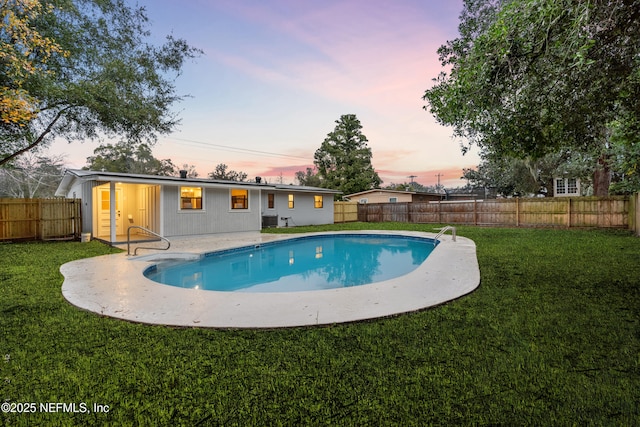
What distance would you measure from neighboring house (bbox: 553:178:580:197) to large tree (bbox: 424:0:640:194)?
2240 cm

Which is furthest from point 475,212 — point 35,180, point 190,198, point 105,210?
point 35,180

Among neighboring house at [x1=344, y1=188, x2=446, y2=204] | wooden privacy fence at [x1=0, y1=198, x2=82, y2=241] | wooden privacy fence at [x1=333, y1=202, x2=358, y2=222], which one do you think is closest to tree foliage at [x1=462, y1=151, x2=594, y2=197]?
neighboring house at [x1=344, y1=188, x2=446, y2=204]

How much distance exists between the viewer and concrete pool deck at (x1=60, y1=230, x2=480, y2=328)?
11.8 ft

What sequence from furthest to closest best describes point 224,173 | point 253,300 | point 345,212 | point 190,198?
point 224,173, point 345,212, point 190,198, point 253,300

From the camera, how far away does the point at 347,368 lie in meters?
2.47

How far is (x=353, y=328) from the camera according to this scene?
332 centimetres

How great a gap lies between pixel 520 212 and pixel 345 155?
19589mm

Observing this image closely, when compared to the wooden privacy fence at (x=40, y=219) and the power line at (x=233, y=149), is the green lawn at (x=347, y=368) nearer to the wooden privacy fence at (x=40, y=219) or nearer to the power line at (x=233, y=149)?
the wooden privacy fence at (x=40, y=219)

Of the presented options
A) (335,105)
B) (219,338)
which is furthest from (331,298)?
(335,105)

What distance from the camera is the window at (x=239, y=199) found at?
14.4 meters

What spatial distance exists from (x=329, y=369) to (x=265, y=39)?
496 inches

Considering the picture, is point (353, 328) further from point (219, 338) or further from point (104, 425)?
point (104, 425)

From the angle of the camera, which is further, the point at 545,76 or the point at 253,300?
the point at 545,76

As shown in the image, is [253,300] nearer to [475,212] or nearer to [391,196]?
[475,212]
